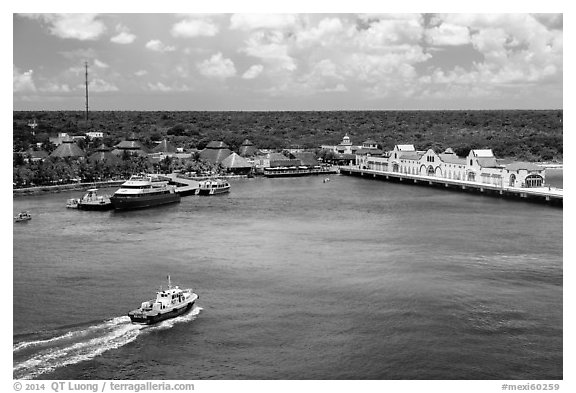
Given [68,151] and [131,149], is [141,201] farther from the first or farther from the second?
[131,149]

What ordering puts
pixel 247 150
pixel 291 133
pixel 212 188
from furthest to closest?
1. pixel 291 133
2. pixel 247 150
3. pixel 212 188

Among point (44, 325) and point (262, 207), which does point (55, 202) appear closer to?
point (262, 207)

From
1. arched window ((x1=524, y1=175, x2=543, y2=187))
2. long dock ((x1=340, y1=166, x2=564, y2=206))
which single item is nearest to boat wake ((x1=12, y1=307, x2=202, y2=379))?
long dock ((x1=340, y1=166, x2=564, y2=206))

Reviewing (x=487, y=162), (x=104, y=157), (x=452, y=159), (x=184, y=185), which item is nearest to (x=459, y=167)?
(x=452, y=159)

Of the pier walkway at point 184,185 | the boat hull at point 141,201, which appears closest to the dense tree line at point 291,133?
the pier walkway at point 184,185

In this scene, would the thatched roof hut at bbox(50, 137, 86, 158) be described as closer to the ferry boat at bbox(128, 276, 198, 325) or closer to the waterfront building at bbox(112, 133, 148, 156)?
the waterfront building at bbox(112, 133, 148, 156)

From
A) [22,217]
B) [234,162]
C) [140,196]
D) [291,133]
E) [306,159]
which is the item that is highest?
[291,133]
